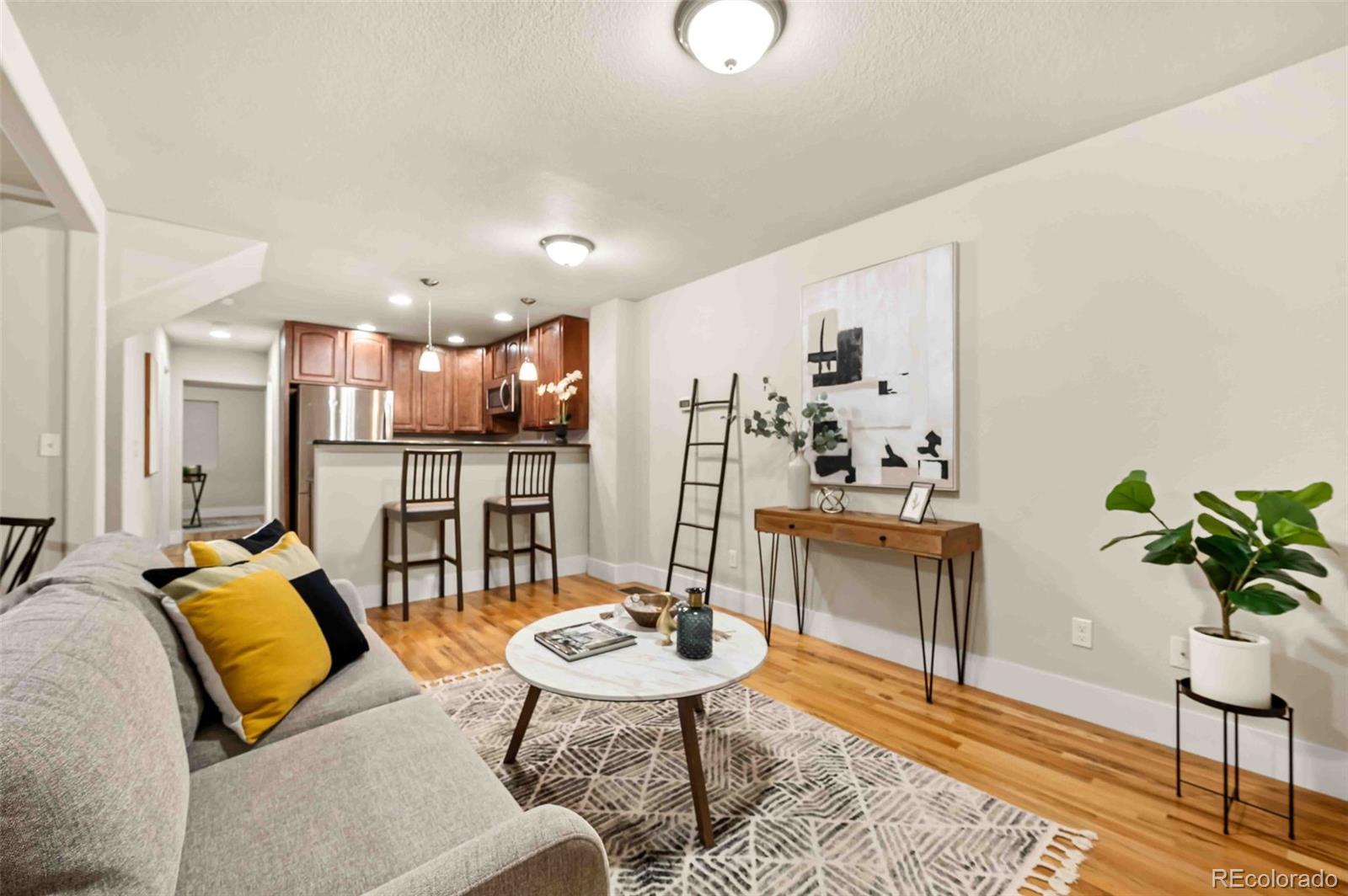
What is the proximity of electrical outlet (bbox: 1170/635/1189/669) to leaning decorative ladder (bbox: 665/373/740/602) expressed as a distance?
2.33 metres

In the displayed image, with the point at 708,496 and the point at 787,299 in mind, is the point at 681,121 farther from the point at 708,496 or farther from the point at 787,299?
the point at 708,496

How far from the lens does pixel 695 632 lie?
1.82m

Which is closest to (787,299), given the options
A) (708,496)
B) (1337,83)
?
(708,496)

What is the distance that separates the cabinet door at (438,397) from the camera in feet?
20.8

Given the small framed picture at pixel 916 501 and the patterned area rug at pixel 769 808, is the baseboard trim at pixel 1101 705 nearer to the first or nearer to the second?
the small framed picture at pixel 916 501

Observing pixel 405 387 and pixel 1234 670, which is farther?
pixel 405 387

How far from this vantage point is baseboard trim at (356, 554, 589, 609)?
13.1 ft

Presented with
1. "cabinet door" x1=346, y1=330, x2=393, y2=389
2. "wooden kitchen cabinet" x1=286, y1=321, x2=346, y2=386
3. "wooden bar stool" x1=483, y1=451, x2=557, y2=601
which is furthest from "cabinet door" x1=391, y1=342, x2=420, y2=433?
"wooden bar stool" x1=483, y1=451, x2=557, y2=601

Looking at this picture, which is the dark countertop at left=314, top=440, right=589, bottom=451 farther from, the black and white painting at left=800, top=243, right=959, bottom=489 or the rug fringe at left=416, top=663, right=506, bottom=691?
the black and white painting at left=800, top=243, right=959, bottom=489

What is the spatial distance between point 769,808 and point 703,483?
2.51 meters

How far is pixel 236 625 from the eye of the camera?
144cm

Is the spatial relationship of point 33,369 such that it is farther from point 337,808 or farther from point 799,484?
point 799,484

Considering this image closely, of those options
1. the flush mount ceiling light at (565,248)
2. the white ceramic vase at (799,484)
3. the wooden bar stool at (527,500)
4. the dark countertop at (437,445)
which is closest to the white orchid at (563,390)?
the dark countertop at (437,445)

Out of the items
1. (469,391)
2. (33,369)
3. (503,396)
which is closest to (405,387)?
(469,391)
